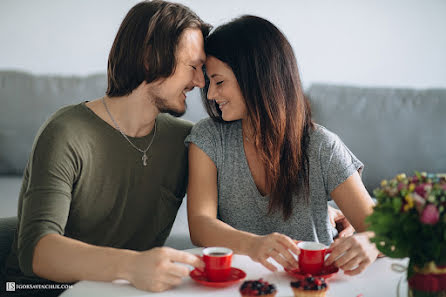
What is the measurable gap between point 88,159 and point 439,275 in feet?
3.51

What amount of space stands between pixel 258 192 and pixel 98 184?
530mm

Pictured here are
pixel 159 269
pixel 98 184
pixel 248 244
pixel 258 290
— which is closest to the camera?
pixel 258 290

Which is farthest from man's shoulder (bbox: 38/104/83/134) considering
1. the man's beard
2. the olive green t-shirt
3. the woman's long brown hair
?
the woman's long brown hair

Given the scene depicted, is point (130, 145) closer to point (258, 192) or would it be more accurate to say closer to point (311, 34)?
point (258, 192)

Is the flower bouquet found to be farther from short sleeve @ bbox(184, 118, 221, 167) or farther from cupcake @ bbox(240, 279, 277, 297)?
short sleeve @ bbox(184, 118, 221, 167)

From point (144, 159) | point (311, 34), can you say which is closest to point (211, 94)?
point (144, 159)

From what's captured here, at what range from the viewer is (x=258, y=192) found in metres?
1.69

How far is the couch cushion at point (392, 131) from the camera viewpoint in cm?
264

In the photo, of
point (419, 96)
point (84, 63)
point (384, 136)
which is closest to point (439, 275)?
point (384, 136)

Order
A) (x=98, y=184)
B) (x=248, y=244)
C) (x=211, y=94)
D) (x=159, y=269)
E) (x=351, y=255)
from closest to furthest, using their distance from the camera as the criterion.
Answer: (x=159, y=269) < (x=351, y=255) < (x=248, y=244) < (x=98, y=184) < (x=211, y=94)

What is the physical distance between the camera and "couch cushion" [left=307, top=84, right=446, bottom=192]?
8.65 feet

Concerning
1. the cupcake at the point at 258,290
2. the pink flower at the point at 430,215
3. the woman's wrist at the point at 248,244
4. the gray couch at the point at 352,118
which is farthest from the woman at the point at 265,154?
the gray couch at the point at 352,118

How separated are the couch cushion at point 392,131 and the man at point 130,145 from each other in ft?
3.75

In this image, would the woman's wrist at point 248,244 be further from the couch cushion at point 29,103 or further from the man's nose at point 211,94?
the couch cushion at point 29,103
